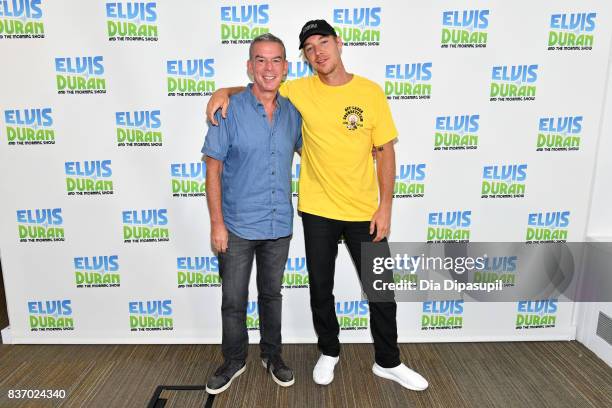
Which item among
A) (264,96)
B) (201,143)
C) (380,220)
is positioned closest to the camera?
(264,96)

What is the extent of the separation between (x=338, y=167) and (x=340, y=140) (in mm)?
133

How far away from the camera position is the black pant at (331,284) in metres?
2.34

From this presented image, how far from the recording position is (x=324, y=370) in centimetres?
249

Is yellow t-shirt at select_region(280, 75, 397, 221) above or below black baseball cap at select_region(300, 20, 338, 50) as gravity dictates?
below

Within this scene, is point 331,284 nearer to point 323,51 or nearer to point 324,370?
point 324,370

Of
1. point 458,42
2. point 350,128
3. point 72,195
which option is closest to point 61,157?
point 72,195

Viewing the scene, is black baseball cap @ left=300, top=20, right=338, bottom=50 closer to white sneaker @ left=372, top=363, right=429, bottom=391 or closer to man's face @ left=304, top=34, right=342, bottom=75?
man's face @ left=304, top=34, right=342, bottom=75

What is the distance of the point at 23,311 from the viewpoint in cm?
288

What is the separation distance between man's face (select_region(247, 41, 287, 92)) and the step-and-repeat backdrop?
1.62 ft

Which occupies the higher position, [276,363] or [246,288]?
[246,288]

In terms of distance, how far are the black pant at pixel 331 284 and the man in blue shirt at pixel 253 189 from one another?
0.49ft

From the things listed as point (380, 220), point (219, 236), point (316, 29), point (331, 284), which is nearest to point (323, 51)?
point (316, 29)

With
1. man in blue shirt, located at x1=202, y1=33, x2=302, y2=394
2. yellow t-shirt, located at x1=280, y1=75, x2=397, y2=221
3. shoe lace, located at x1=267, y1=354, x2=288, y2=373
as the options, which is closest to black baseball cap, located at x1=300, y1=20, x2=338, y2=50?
man in blue shirt, located at x1=202, y1=33, x2=302, y2=394

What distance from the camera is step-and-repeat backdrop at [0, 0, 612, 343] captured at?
2.53 m
